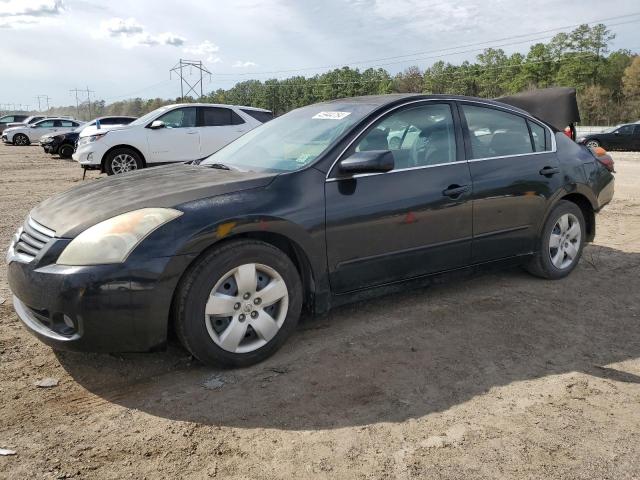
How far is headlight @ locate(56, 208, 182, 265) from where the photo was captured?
2.90 m

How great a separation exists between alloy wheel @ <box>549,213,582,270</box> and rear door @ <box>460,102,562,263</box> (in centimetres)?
30

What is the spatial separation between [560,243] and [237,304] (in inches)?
125

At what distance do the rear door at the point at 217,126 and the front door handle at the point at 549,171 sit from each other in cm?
844

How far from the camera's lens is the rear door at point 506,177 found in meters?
4.27

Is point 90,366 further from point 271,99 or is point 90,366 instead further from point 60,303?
point 271,99

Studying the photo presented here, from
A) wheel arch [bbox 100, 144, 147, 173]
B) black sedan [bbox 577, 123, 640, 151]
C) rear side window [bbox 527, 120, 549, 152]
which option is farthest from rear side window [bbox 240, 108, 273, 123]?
black sedan [bbox 577, 123, 640, 151]

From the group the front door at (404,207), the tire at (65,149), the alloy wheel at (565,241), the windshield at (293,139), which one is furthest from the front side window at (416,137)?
the tire at (65,149)

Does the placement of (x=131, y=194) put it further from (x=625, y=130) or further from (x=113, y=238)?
(x=625, y=130)

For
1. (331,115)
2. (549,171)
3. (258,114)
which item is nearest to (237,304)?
(331,115)

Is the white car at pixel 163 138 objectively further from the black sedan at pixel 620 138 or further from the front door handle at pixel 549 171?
the black sedan at pixel 620 138

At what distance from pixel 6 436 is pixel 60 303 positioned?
2.20ft

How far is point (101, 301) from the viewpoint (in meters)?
2.86

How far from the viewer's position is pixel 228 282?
3168 millimetres

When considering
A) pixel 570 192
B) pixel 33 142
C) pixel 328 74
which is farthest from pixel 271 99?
pixel 570 192
